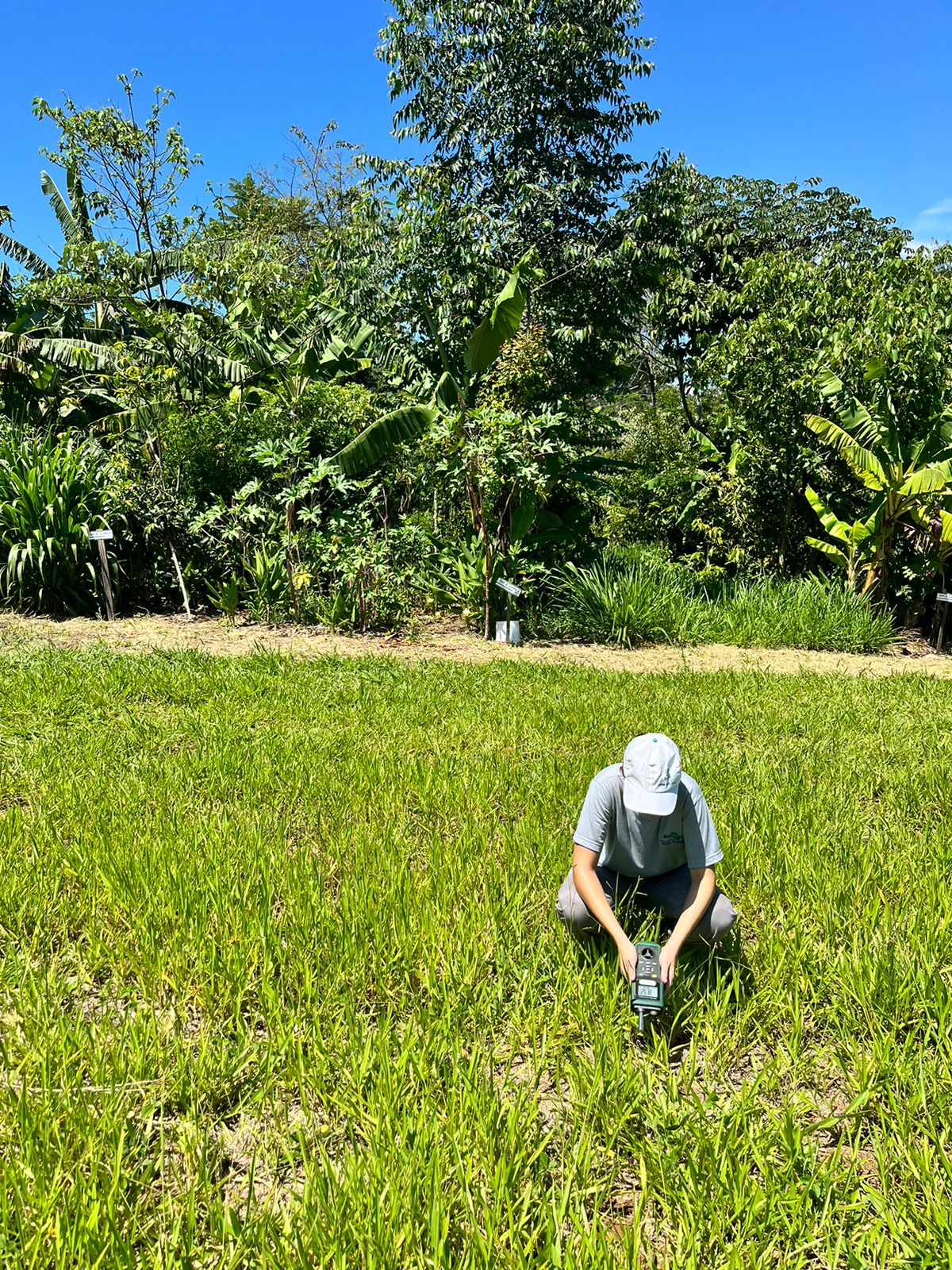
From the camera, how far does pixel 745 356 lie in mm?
11406

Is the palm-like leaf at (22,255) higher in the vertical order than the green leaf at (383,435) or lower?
higher

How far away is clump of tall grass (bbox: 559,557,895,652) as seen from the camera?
9750 millimetres

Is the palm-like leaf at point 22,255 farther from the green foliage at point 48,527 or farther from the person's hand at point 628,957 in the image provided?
the person's hand at point 628,957

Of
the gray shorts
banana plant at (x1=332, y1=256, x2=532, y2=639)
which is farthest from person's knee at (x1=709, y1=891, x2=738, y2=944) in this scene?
banana plant at (x1=332, y1=256, x2=532, y2=639)

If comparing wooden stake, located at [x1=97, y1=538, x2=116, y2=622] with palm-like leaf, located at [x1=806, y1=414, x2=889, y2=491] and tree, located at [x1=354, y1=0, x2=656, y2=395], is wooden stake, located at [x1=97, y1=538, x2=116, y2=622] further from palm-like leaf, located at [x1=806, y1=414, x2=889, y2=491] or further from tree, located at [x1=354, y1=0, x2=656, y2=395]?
palm-like leaf, located at [x1=806, y1=414, x2=889, y2=491]

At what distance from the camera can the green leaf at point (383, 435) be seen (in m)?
8.92

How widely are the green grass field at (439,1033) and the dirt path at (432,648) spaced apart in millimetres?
3754

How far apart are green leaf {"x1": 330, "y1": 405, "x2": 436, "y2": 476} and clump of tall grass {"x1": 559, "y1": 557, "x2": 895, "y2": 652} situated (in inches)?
99.5

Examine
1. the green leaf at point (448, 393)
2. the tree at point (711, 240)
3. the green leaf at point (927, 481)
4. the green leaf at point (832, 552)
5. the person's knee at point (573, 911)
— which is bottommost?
the person's knee at point (573, 911)

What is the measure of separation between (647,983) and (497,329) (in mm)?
7938

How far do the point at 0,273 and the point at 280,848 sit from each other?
53.7ft

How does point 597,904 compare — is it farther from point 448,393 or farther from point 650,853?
point 448,393

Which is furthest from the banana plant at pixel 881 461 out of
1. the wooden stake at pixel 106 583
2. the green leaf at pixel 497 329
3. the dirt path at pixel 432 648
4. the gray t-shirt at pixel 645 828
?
the gray t-shirt at pixel 645 828

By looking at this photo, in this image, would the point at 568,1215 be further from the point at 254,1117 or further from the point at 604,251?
the point at 604,251
